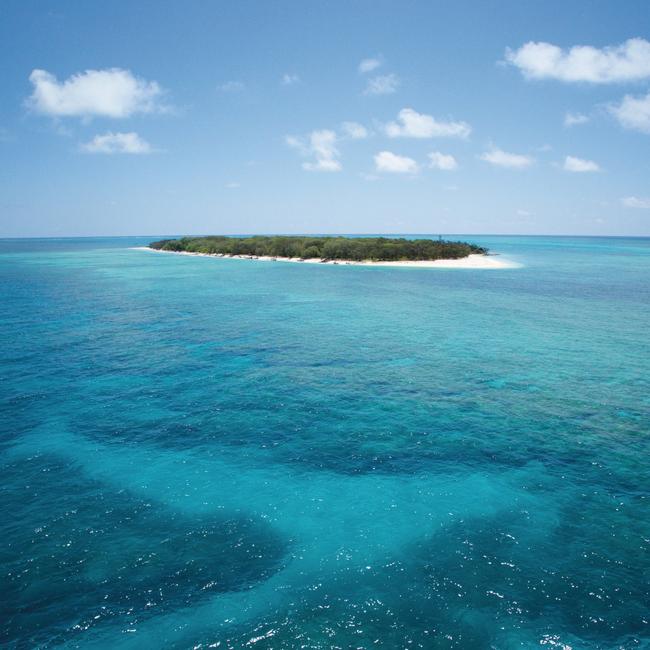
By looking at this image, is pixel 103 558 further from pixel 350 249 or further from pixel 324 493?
pixel 350 249

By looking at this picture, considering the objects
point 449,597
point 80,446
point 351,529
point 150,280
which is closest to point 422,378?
point 351,529

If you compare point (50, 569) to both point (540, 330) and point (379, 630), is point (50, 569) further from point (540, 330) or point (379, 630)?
point (540, 330)

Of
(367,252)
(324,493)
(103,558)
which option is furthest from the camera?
(367,252)

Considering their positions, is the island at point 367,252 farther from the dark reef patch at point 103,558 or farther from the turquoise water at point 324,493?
the dark reef patch at point 103,558

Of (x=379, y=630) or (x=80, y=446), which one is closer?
(x=379, y=630)

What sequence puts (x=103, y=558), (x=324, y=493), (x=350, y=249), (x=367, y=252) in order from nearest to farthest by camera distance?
(x=103, y=558) < (x=324, y=493) < (x=367, y=252) < (x=350, y=249)

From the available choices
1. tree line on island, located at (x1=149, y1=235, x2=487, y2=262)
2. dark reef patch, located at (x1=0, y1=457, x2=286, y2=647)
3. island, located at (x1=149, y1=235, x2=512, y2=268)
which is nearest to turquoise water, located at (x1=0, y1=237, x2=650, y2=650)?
dark reef patch, located at (x1=0, y1=457, x2=286, y2=647)

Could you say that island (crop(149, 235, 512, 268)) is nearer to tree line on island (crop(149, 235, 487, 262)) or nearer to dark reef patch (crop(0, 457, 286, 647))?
tree line on island (crop(149, 235, 487, 262))

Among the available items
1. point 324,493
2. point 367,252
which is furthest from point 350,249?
point 324,493
